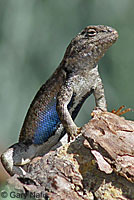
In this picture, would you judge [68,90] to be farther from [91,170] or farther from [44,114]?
[91,170]

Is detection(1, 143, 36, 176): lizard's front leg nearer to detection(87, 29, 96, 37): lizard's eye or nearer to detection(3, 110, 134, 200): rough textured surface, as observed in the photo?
detection(3, 110, 134, 200): rough textured surface

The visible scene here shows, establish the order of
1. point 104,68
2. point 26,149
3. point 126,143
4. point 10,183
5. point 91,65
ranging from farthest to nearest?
point 104,68, point 26,149, point 91,65, point 126,143, point 10,183

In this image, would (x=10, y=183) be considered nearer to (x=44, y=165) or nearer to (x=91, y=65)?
(x=44, y=165)

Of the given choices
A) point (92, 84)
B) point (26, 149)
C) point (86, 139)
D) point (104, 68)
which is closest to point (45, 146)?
point (26, 149)

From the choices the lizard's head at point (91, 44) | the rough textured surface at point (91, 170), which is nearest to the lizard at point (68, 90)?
the lizard's head at point (91, 44)

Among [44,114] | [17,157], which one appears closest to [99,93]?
A: [44,114]

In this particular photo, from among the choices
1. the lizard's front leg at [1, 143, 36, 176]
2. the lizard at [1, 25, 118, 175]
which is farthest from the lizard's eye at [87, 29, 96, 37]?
the lizard's front leg at [1, 143, 36, 176]
